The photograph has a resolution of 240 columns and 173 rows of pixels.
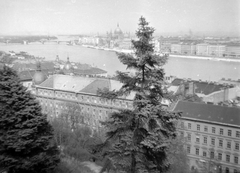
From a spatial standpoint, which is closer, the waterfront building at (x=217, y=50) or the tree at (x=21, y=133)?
the tree at (x=21, y=133)

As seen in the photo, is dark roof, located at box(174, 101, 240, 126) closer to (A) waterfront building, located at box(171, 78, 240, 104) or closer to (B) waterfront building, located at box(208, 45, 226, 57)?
(A) waterfront building, located at box(171, 78, 240, 104)

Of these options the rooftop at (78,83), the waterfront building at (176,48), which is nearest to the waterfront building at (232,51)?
the waterfront building at (176,48)

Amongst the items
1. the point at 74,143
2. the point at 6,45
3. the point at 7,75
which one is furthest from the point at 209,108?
the point at 6,45

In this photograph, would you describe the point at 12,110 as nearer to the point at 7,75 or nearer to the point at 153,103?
the point at 7,75

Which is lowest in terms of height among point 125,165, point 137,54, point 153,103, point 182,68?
point 182,68

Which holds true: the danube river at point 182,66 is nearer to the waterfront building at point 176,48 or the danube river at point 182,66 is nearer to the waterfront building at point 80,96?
the waterfront building at point 176,48

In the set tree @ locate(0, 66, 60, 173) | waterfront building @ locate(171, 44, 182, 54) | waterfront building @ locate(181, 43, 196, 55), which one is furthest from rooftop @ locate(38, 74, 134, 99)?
waterfront building @ locate(181, 43, 196, 55)

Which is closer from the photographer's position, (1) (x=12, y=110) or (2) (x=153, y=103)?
(2) (x=153, y=103)
